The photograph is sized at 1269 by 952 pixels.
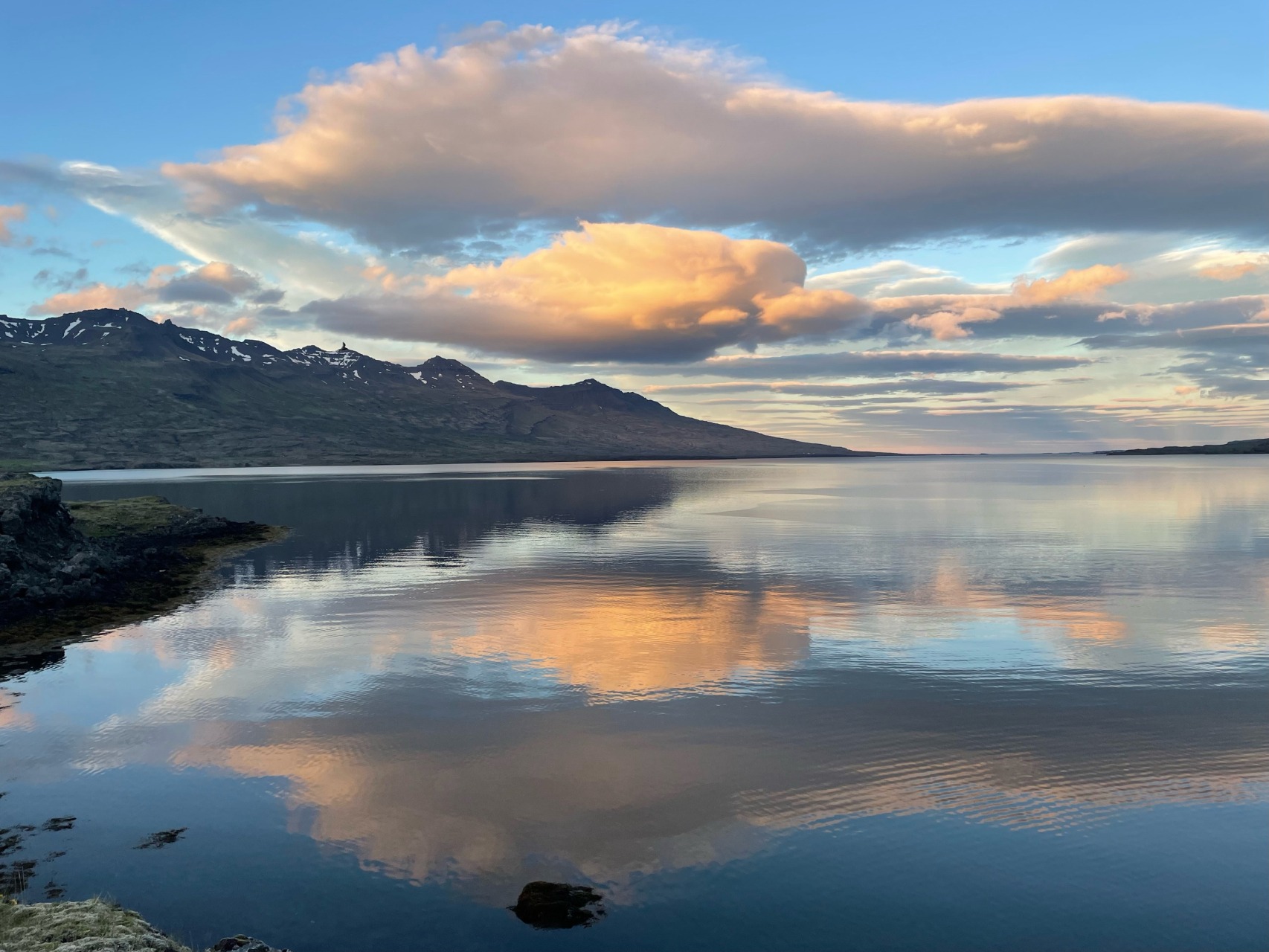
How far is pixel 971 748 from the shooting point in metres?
19.7

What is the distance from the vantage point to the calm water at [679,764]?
13250 millimetres

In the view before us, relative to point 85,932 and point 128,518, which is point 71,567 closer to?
point 128,518

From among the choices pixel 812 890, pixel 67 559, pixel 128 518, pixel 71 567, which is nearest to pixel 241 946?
pixel 812 890

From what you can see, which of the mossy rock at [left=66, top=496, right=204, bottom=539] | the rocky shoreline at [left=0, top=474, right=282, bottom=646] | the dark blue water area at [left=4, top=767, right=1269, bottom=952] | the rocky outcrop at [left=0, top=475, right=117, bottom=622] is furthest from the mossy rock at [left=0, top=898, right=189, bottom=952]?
the mossy rock at [left=66, top=496, right=204, bottom=539]

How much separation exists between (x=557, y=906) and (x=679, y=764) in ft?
20.5

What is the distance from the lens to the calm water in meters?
13.2

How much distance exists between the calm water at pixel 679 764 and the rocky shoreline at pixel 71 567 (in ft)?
12.3

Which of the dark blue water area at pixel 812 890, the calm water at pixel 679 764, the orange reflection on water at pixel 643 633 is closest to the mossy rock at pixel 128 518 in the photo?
the calm water at pixel 679 764

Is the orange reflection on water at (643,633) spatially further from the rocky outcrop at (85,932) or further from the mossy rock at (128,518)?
the mossy rock at (128,518)

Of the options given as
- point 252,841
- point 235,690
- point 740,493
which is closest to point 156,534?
point 235,690

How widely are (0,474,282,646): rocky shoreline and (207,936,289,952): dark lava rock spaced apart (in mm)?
27873

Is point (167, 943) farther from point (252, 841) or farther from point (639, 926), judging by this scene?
point (639, 926)

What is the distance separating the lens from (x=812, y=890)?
13.7 metres

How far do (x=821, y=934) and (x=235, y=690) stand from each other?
20.4 m
